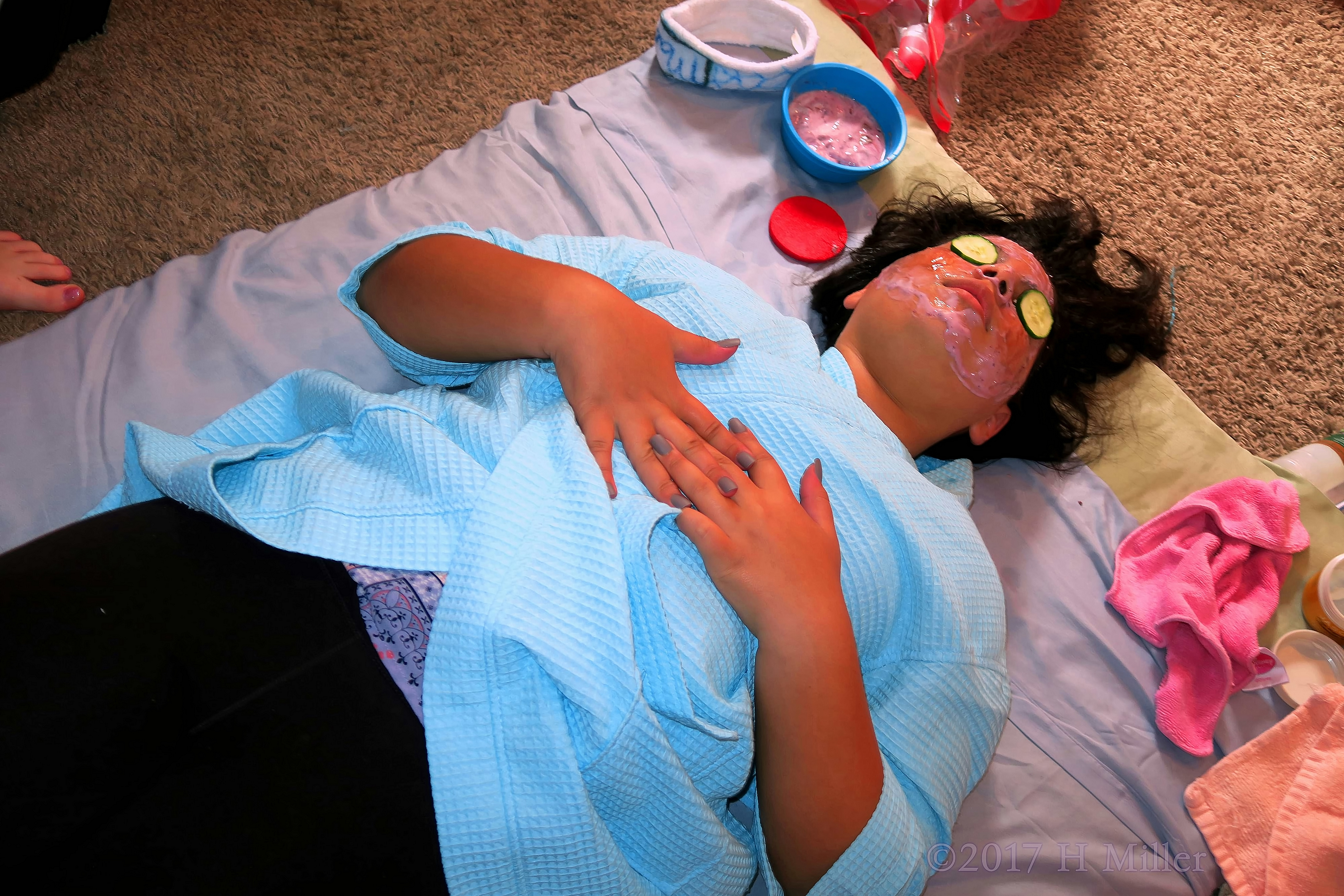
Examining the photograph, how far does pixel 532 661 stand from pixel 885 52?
65.0 inches

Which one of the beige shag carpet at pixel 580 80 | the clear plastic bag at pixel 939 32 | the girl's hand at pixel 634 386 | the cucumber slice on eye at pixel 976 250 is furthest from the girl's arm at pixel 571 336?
the clear plastic bag at pixel 939 32

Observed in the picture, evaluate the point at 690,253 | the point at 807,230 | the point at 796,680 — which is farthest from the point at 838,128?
the point at 796,680

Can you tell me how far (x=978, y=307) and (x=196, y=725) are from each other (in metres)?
0.98

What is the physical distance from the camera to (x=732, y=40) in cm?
156

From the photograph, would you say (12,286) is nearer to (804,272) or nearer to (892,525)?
(804,272)

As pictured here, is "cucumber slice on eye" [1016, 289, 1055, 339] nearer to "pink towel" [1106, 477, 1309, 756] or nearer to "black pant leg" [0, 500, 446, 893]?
"pink towel" [1106, 477, 1309, 756]

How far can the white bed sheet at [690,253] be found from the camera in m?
1.05

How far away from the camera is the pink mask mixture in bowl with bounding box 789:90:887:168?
4.86 feet

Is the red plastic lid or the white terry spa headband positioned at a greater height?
the white terry spa headband

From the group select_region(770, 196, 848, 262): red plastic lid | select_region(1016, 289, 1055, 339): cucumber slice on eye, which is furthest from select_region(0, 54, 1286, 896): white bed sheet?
select_region(1016, 289, 1055, 339): cucumber slice on eye

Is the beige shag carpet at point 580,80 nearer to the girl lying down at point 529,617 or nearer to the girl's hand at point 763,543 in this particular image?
the girl lying down at point 529,617

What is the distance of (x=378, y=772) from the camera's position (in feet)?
2.45

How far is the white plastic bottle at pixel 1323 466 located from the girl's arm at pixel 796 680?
1.01 m

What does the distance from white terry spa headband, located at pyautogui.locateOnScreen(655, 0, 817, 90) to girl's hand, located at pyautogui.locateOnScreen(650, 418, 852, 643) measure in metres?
0.88
